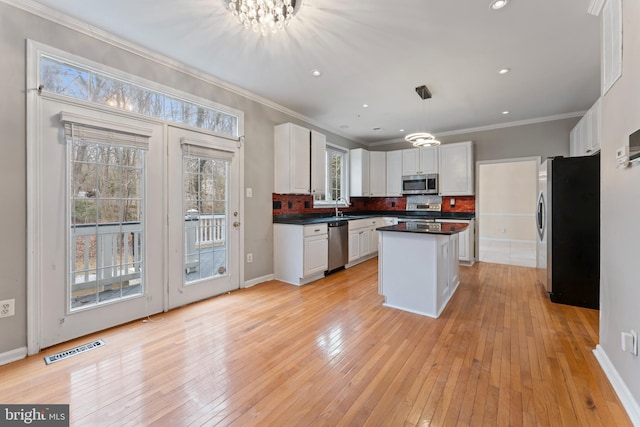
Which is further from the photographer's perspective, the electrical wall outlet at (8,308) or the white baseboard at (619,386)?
the electrical wall outlet at (8,308)

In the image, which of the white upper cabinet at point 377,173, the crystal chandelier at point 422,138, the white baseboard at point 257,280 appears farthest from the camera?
the white upper cabinet at point 377,173

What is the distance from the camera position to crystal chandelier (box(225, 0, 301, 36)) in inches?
72.7

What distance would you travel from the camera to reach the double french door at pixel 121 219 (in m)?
2.14

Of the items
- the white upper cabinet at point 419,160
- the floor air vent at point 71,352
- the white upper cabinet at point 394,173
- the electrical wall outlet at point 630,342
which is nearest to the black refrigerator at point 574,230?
the electrical wall outlet at point 630,342

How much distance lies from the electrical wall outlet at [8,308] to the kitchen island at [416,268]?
10.1 feet

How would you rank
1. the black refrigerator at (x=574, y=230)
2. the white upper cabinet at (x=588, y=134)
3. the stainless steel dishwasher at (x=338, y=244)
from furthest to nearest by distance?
the stainless steel dishwasher at (x=338, y=244) < the white upper cabinet at (x=588, y=134) < the black refrigerator at (x=574, y=230)

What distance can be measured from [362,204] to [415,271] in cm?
391

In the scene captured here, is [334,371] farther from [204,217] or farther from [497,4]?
[497,4]

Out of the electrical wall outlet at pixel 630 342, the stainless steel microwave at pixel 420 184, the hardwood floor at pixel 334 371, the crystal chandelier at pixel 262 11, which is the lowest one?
the hardwood floor at pixel 334 371

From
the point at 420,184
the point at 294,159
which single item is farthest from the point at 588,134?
the point at 294,159

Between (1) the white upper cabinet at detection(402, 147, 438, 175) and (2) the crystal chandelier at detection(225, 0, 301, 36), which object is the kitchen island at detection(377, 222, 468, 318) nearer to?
(2) the crystal chandelier at detection(225, 0, 301, 36)

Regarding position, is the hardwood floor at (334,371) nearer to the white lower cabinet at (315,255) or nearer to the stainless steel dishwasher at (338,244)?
the white lower cabinet at (315,255)

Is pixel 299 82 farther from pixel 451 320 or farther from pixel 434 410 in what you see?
pixel 434 410

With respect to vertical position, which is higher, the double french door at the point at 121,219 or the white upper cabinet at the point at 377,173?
the white upper cabinet at the point at 377,173
